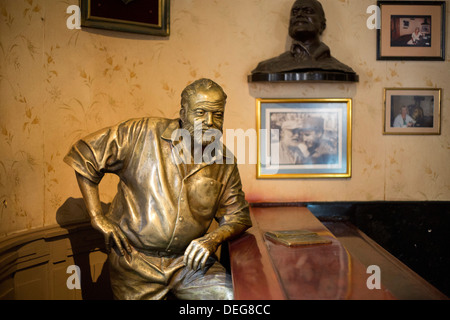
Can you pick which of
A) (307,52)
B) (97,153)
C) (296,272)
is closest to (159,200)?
(97,153)

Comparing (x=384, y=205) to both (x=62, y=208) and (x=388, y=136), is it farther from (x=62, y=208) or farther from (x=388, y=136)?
(x=62, y=208)

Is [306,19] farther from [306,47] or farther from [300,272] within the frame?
[300,272]

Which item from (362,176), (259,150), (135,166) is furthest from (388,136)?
(135,166)

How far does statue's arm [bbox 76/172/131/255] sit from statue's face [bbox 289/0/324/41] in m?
2.17

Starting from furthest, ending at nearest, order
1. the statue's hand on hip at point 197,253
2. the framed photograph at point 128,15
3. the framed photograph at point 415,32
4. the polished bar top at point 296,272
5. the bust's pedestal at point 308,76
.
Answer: the framed photograph at point 415,32, the bust's pedestal at point 308,76, the framed photograph at point 128,15, the statue's hand on hip at point 197,253, the polished bar top at point 296,272

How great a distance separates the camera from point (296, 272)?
208cm

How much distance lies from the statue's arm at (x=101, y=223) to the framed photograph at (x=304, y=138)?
174 centimetres

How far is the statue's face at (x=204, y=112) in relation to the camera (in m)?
2.48

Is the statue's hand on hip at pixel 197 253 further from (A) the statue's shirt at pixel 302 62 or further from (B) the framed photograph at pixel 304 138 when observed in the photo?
(A) the statue's shirt at pixel 302 62

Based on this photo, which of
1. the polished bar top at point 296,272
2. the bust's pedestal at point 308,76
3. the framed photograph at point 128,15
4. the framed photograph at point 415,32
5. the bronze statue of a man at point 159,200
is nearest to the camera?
the polished bar top at point 296,272

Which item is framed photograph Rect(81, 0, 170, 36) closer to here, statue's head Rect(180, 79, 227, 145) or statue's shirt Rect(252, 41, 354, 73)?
statue's shirt Rect(252, 41, 354, 73)

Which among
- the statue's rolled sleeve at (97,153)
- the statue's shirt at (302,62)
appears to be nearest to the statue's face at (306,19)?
the statue's shirt at (302,62)

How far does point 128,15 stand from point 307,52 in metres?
1.54

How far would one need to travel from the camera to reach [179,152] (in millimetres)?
2600
